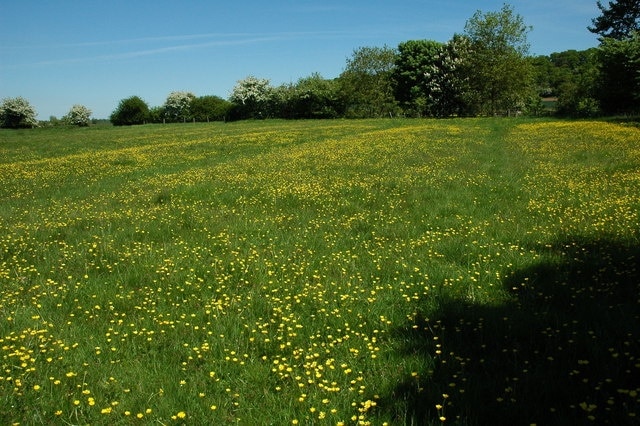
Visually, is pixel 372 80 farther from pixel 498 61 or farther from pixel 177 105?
pixel 177 105

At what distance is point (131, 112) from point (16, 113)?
2183 centimetres

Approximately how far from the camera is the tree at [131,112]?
95125mm

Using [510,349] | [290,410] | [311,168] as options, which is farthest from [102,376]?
[311,168]

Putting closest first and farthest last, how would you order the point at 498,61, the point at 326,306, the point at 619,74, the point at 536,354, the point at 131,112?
the point at 536,354 → the point at 326,306 → the point at 619,74 → the point at 498,61 → the point at 131,112

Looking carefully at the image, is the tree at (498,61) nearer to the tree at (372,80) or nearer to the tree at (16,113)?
the tree at (372,80)

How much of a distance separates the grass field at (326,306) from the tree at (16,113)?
7979 cm

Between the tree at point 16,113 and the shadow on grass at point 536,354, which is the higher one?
the tree at point 16,113

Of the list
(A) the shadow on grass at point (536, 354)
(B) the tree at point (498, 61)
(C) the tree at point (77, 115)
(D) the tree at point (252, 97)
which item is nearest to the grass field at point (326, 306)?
(A) the shadow on grass at point (536, 354)

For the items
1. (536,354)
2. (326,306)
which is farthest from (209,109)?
(536,354)

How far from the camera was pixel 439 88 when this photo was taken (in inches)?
2842

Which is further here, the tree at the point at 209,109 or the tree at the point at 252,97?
the tree at the point at 209,109

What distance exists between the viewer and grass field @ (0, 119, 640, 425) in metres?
3.94

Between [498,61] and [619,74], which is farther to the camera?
[498,61]

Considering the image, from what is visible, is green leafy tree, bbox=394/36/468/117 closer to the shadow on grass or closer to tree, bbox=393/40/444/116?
tree, bbox=393/40/444/116
